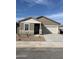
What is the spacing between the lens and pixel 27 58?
258cm

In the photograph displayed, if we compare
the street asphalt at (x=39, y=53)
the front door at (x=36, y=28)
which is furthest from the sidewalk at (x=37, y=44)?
the front door at (x=36, y=28)

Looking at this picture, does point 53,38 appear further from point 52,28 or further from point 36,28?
point 36,28

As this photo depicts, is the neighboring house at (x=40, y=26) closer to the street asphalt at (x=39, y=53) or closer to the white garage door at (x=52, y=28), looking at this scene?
the white garage door at (x=52, y=28)

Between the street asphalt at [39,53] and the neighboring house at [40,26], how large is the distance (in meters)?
0.39

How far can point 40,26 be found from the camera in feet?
8.51

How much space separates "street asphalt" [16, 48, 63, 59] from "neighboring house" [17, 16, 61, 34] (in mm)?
388

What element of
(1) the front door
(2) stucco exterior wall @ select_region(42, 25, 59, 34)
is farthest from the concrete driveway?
(1) the front door

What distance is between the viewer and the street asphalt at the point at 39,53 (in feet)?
8.54

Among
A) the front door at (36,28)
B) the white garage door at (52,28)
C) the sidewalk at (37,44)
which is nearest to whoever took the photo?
the white garage door at (52,28)

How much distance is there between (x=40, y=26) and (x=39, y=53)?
19.8 inches
